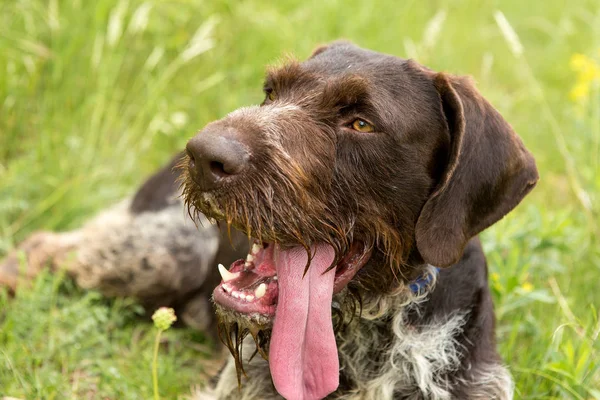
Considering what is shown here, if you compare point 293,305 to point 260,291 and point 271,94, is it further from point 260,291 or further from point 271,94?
point 271,94

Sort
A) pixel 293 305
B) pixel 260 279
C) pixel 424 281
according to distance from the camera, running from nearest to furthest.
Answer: pixel 293 305, pixel 260 279, pixel 424 281

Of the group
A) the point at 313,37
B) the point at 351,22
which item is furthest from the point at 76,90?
the point at 351,22

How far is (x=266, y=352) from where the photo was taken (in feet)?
10.1

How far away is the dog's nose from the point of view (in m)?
2.57

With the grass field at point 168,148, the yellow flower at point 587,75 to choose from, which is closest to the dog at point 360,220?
the grass field at point 168,148

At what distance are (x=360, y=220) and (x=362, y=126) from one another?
0.35 metres

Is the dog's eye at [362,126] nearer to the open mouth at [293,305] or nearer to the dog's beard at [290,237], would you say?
the dog's beard at [290,237]

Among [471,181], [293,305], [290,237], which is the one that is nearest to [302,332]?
[293,305]

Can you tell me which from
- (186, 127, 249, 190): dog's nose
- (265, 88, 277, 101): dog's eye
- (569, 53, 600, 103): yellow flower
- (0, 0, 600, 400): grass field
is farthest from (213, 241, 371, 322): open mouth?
(569, 53, 600, 103): yellow flower

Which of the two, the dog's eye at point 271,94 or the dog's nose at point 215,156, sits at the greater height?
the dog's nose at point 215,156

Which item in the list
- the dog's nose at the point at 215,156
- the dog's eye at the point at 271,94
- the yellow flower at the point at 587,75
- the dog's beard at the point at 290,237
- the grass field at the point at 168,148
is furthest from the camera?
the yellow flower at the point at 587,75

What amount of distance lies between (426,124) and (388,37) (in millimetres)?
4139

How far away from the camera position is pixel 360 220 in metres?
2.92

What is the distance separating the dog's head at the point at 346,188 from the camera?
2.74 metres
